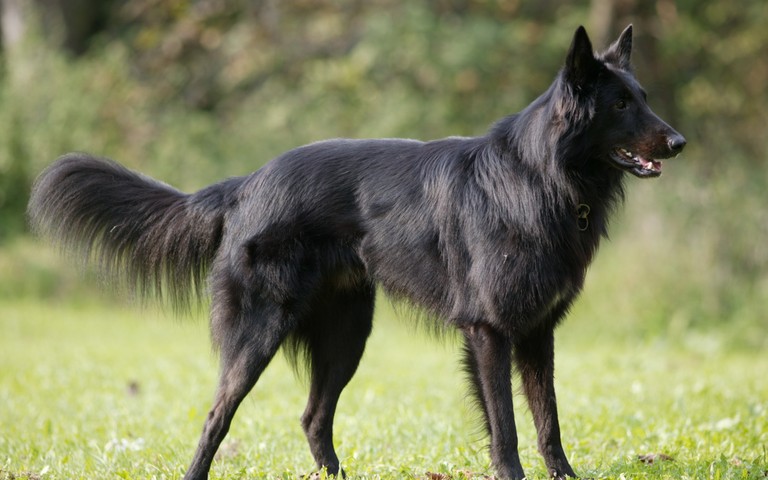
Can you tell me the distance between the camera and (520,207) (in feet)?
14.6

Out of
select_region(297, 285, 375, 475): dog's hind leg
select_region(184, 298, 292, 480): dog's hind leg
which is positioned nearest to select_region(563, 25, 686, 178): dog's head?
select_region(297, 285, 375, 475): dog's hind leg

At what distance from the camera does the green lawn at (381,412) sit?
502 cm

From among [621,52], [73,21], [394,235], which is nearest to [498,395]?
[394,235]

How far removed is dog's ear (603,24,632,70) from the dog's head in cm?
29

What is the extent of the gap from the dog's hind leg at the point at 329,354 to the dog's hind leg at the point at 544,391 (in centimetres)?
94

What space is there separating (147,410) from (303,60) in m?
13.7

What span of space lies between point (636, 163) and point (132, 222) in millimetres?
2718

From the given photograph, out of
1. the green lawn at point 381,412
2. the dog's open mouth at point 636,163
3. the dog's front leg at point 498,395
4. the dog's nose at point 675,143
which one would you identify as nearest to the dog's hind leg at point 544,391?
the green lawn at point 381,412

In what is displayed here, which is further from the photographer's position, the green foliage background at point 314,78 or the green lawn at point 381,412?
the green foliage background at point 314,78

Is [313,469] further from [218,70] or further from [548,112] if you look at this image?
[218,70]

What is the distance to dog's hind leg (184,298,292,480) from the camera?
4.49 m

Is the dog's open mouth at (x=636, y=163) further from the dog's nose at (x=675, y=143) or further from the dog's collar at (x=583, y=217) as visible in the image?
the dog's collar at (x=583, y=217)

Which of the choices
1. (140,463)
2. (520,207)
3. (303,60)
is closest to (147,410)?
(140,463)

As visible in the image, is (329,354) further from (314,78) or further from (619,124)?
(314,78)
